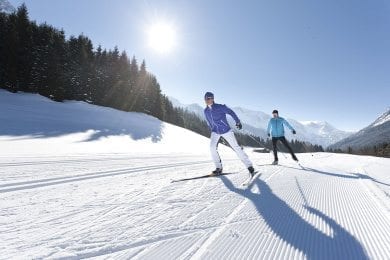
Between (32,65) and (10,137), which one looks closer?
(10,137)

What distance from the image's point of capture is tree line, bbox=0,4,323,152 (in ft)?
146

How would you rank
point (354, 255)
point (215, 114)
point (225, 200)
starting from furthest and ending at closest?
point (215, 114), point (225, 200), point (354, 255)

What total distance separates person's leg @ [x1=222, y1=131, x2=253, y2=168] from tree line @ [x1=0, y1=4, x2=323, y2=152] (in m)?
42.7

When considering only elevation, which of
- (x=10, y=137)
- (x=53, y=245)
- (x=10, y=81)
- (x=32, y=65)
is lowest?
(x=53, y=245)

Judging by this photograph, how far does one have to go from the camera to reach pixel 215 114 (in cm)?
841

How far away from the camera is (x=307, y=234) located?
12.1ft

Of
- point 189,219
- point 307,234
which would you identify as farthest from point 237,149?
point 307,234

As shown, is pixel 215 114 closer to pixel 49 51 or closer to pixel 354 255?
pixel 354 255

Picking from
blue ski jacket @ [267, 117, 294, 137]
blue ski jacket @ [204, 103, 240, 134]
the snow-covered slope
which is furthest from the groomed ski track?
the snow-covered slope

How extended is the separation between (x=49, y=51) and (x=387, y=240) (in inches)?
2045

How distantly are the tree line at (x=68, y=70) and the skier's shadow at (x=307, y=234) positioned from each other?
4610cm

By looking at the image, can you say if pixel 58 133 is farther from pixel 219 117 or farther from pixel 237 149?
pixel 237 149

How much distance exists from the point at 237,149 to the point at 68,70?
48.1 meters

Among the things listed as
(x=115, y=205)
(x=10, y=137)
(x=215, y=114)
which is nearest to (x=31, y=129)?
(x=10, y=137)
